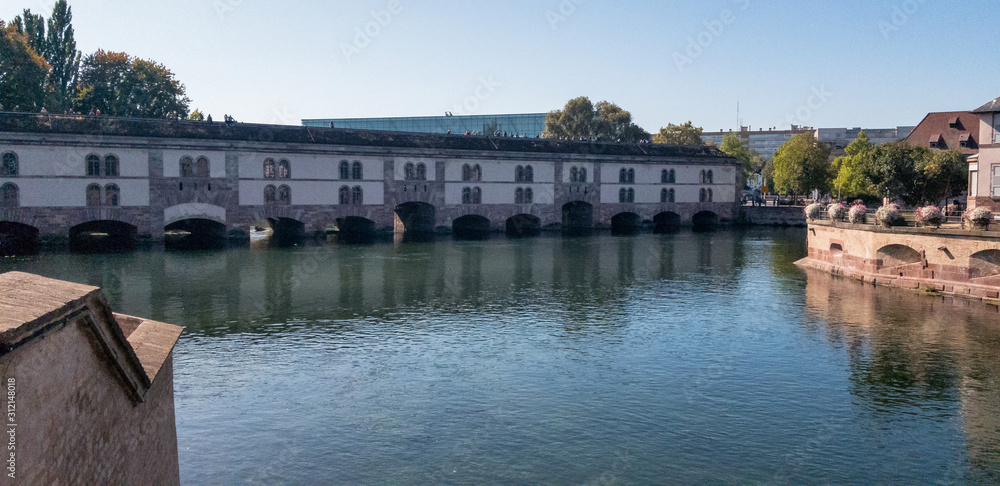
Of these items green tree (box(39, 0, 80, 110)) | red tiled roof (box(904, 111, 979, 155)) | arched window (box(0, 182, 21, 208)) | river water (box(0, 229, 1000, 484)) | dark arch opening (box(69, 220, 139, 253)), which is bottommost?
river water (box(0, 229, 1000, 484))

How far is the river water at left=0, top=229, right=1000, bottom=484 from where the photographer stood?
14.7m

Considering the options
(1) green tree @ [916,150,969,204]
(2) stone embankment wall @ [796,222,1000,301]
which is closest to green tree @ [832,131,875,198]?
(1) green tree @ [916,150,969,204]

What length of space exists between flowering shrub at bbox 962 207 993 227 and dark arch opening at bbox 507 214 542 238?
42852 mm

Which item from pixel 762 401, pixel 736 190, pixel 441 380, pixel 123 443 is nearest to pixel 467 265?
pixel 441 380

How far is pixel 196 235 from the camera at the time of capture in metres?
62.3

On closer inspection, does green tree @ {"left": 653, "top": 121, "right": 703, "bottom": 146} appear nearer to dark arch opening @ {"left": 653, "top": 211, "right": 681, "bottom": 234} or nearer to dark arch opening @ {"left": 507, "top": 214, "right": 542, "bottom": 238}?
dark arch opening @ {"left": 653, "top": 211, "right": 681, "bottom": 234}

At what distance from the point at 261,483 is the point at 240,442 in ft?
6.80

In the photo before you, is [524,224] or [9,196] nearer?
[9,196]

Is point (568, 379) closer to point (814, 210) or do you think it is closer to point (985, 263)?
point (985, 263)

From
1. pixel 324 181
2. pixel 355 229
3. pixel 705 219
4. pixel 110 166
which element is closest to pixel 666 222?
pixel 705 219

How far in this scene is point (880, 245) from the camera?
3641cm

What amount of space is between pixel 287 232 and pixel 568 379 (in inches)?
2026

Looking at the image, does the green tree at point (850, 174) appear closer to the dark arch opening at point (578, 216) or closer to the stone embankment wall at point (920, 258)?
the dark arch opening at point (578, 216)

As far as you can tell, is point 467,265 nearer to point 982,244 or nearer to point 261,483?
point 982,244
